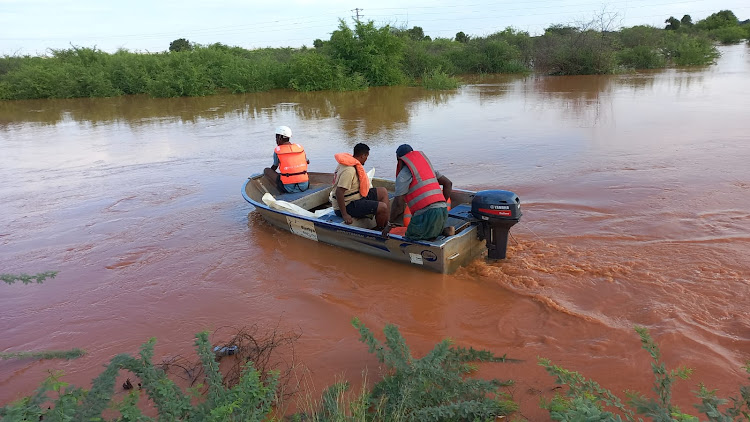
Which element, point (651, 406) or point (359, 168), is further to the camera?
point (359, 168)

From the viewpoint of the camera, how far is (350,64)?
25344mm

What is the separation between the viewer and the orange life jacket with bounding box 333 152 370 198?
237 inches

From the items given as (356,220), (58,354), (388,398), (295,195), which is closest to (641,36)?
(295,195)

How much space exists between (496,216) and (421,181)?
857mm

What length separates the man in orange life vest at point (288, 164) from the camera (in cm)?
756

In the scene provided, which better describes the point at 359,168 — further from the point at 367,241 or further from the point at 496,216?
the point at 496,216

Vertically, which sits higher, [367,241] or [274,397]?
[367,241]

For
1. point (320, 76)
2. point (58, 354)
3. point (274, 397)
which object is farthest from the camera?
point (320, 76)

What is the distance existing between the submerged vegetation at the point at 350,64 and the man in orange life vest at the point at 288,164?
16.6 meters

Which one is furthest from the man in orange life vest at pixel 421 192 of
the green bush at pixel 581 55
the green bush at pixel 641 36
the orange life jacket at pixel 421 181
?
the green bush at pixel 641 36

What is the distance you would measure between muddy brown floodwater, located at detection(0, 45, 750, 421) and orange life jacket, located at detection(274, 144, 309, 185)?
3.13ft

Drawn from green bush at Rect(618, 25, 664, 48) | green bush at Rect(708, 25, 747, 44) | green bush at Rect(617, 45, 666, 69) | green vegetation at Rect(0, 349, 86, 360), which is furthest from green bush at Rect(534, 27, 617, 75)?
green vegetation at Rect(0, 349, 86, 360)

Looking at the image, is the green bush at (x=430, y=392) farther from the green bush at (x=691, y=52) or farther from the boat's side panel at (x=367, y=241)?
the green bush at (x=691, y=52)

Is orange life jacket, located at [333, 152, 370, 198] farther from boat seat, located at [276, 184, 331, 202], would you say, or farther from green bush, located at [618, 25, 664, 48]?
green bush, located at [618, 25, 664, 48]
